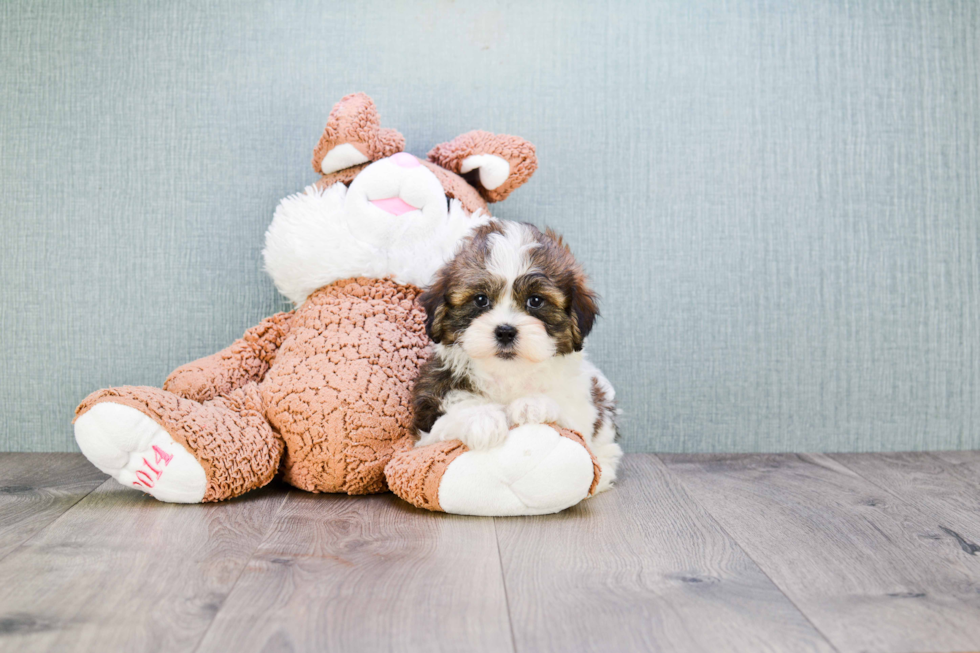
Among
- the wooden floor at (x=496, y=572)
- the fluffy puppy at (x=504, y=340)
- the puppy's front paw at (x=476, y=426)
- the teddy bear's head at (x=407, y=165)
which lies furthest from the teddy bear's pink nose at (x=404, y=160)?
the wooden floor at (x=496, y=572)

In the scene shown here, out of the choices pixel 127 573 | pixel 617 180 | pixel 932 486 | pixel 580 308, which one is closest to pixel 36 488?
pixel 127 573

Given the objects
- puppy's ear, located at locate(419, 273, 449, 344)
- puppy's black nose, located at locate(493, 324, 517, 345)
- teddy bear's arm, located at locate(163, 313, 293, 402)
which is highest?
puppy's ear, located at locate(419, 273, 449, 344)

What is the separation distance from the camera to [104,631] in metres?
1.06

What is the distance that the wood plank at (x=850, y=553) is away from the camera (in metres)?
1.11

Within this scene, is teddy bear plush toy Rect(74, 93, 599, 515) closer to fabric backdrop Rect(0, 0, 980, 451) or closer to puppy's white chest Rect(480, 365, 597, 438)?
puppy's white chest Rect(480, 365, 597, 438)

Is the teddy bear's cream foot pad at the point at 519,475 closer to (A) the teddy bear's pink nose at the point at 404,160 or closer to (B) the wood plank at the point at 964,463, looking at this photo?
(A) the teddy bear's pink nose at the point at 404,160

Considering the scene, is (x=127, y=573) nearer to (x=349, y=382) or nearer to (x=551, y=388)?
(x=349, y=382)

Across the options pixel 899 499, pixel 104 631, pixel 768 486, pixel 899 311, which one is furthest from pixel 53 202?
pixel 899 311

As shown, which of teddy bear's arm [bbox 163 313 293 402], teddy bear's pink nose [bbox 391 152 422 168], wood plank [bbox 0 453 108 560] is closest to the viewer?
wood plank [bbox 0 453 108 560]

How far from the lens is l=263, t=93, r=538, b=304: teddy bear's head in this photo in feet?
6.27

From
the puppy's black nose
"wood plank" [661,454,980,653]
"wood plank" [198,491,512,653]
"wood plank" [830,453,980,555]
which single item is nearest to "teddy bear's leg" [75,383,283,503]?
"wood plank" [198,491,512,653]

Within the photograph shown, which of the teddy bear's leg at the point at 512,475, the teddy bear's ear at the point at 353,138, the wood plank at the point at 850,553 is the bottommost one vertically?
the wood plank at the point at 850,553

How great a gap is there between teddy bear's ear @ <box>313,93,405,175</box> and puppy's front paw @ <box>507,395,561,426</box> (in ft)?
2.62

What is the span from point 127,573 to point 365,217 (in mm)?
995
